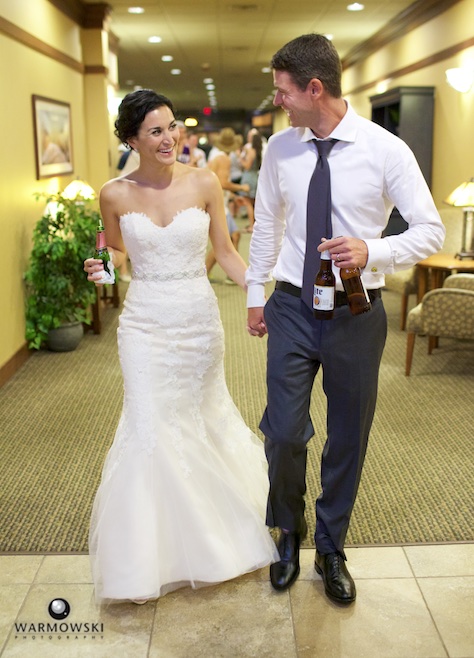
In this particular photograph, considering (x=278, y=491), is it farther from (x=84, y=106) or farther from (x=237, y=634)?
(x=84, y=106)

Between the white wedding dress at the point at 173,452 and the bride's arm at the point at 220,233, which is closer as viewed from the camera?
the white wedding dress at the point at 173,452

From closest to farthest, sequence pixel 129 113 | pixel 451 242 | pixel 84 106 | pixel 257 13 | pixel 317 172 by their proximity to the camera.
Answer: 1. pixel 317 172
2. pixel 129 113
3. pixel 451 242
4. pixel 84 106
5. pixel 257 13

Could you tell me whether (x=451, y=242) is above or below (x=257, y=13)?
below

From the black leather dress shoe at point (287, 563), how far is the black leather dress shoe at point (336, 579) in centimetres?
10

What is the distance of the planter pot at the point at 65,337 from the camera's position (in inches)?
253

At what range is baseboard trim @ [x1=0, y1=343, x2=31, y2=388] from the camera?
5.61 metres

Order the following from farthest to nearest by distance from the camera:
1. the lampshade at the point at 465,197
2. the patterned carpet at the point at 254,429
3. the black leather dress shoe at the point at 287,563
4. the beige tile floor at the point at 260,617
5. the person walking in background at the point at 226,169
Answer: the person walking in background at the point at 226,169, the lampshade at the point at 465,197, the patterned carpet at the point at 254,429, the black leather dress shoe at the point at 287,563, the beige tile floor at the point at 260,617

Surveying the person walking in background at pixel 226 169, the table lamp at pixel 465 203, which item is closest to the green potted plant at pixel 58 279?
the person walking in background at pixel 226 169

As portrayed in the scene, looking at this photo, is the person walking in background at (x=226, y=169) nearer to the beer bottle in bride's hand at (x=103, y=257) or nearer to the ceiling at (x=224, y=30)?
the ceiling at (x=224, y=30)

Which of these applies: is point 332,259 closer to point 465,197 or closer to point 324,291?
point 324,291

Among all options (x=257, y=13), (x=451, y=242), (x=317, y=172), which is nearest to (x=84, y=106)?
(x=257, y=13)

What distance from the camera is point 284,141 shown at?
2.59 meters

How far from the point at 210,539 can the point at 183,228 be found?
3.80 feet

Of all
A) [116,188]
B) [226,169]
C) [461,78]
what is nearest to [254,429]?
[116,188]
